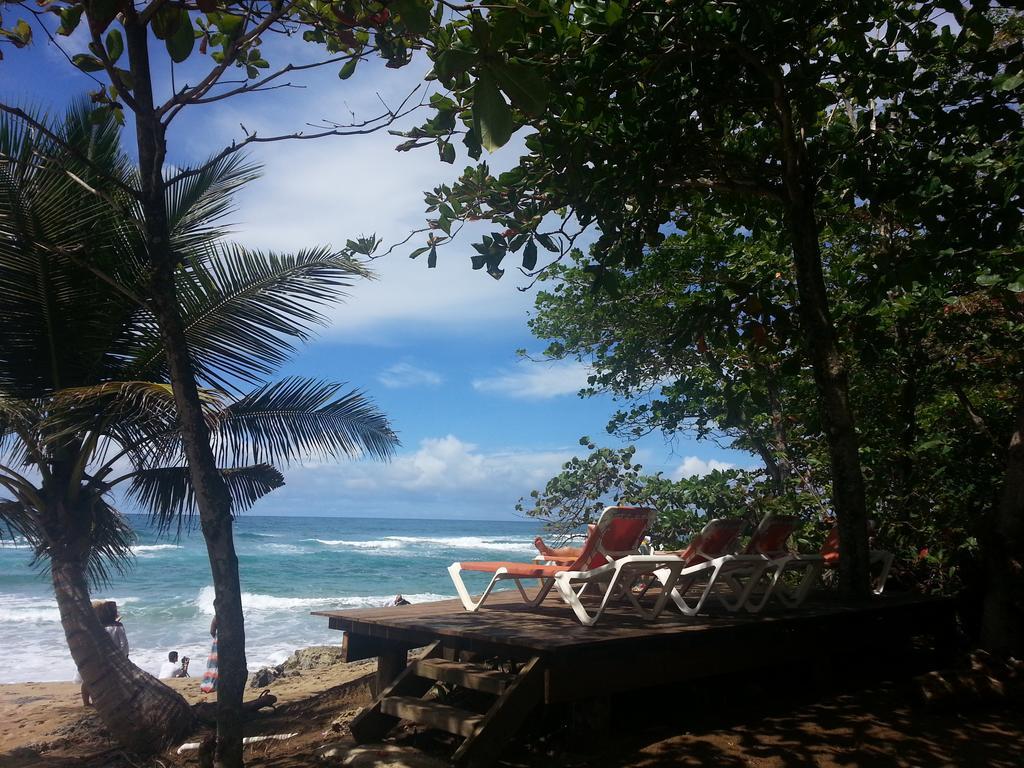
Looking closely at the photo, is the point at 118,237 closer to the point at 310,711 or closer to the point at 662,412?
the point at 310,711

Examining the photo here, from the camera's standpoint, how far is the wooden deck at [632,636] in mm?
4820

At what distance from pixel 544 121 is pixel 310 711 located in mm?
6137

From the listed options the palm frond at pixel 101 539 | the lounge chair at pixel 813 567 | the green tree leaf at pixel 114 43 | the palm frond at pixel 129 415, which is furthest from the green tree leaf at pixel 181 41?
the palm frond at pixel 101 539

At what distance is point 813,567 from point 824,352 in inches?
87.2

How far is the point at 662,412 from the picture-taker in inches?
388

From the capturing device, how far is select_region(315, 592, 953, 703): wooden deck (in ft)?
15.8

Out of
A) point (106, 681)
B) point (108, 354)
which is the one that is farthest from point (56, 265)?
point (106, 681)

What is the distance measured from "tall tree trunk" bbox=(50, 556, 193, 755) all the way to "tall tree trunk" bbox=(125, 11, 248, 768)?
345 cm

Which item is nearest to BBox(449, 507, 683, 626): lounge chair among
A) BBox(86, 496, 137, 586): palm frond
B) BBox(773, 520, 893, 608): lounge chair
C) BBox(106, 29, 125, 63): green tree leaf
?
BBox(773, 520, 893, 608): lounge chair

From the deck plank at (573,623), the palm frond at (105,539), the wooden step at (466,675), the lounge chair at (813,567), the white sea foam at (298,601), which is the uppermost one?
the palm frond at (105,539)

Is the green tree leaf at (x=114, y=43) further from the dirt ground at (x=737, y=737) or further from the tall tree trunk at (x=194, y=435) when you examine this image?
the dirt ground at (x=737, y=737)

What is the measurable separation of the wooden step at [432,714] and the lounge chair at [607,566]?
1.03 meters

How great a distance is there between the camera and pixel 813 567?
7676 millimetres

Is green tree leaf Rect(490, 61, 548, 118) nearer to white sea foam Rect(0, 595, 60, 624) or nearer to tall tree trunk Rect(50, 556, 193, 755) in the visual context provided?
tall tree trunk Rect(50, 556, 193, 755)
